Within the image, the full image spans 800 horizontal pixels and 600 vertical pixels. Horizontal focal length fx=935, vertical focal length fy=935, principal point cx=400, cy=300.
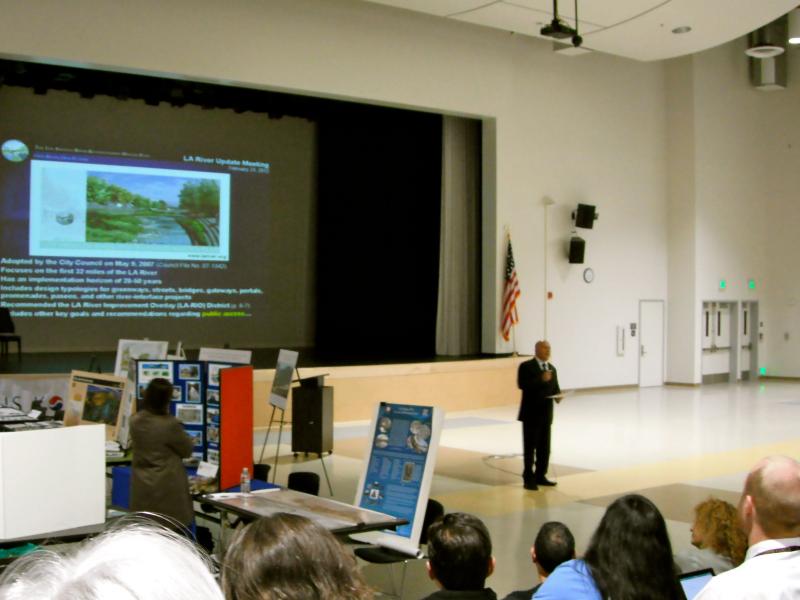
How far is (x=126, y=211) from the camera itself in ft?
50.5

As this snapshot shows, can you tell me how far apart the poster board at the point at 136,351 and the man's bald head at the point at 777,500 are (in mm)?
7150

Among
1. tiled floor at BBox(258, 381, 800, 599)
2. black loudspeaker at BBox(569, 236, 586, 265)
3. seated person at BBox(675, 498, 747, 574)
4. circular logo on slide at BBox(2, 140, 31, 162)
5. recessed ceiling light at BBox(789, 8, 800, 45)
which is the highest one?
recessed ceiling light at BBox(789, 8, 800, 45)

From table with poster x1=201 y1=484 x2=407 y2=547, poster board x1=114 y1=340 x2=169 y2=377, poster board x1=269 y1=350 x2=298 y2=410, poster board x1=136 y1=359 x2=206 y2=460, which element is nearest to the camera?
table with poster x1=201 y1=484 x2=407 y2=547

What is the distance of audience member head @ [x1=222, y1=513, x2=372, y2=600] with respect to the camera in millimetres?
1222

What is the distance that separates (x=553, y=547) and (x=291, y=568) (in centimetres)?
303

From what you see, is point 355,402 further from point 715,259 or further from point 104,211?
point 715,259

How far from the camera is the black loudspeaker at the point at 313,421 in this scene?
1085 centimetres

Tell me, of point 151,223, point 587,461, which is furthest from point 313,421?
point 151,223

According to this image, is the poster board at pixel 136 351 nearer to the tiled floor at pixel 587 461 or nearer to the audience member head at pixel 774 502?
the tiled floor at pixel 587 461

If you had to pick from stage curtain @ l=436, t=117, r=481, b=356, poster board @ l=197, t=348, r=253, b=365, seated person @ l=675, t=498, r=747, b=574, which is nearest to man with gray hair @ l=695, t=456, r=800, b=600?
seated person @ l=675, t=498, r=747, b=574

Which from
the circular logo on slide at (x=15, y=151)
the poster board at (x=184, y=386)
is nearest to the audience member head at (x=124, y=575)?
the poster board at (x=184, y=386)

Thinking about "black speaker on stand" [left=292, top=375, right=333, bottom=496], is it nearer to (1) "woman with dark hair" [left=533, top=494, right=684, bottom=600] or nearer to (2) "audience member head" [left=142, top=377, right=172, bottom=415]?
(2) "audience member head" [left=142, top=377, right=172, bottom=415]

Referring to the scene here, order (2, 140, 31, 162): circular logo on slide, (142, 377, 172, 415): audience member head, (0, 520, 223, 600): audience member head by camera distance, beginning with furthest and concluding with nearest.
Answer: (2, 140, 31, 162): circular logo on slide
(142, 377, 172, 415): audience member head
(0, 520, 223, 600): audience member head

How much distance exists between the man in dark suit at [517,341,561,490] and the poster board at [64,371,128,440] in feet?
13.1
